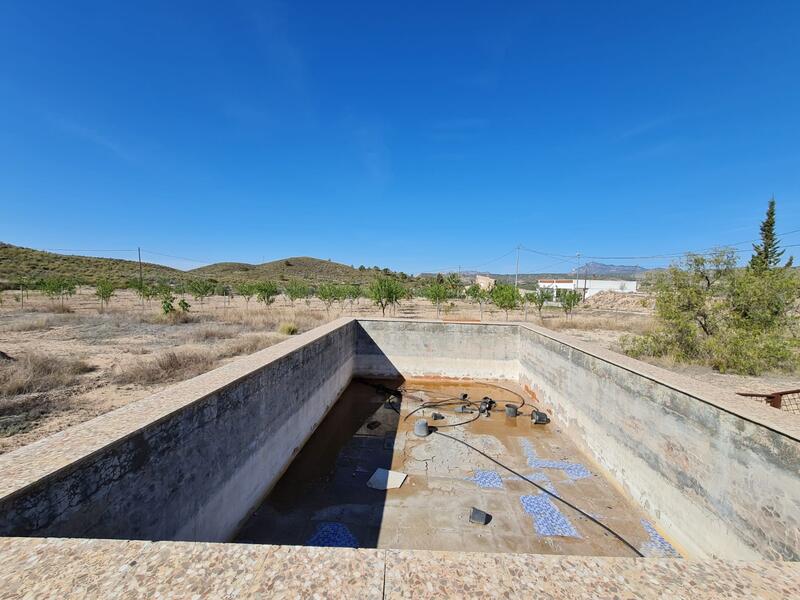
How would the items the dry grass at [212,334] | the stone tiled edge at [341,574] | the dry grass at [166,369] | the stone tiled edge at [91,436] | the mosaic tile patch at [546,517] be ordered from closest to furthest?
the stone tiled edge at [341,574] < the stone tiled edge at [91,436] < the mosaic tile patch at [546,517] < the dry grass at [166,369] < the dry grass at [212,334]

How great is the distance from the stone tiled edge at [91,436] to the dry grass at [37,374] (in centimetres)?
636

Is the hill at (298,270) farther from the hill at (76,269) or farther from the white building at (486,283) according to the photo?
the white building at (486,283)

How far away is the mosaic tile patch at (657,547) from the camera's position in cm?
400

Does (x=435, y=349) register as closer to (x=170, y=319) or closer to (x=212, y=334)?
(x=212, y=334)

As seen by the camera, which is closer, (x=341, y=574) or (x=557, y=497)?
(x=341, y=574)

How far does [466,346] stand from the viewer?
35.3 feet

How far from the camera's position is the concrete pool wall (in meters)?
2.28

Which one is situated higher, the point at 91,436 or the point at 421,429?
the point at 91,436

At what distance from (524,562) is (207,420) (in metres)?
3.09

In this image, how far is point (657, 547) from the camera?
409 centimetres

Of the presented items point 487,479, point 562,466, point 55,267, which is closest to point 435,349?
point 562,466

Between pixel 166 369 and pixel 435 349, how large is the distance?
7354 mm

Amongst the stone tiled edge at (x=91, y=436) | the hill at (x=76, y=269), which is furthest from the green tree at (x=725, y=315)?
the hill at (x=76, y=269)

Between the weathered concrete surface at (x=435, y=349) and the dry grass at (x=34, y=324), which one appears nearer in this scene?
the weathered concrete surface at (x=435, y=349)
